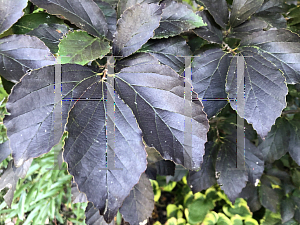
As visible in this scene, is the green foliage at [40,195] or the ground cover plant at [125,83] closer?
the ground cover plant at [125,83]

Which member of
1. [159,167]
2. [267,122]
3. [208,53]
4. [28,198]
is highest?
[208,53]

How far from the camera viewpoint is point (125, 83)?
39 cm

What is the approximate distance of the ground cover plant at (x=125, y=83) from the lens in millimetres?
344

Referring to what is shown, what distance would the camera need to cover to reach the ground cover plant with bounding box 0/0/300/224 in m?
0.34

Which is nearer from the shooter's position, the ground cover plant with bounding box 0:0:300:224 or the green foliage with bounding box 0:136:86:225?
the ground cover plant with bounding box 0:0:300:224

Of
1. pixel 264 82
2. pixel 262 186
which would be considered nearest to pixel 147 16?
pixel 264 82

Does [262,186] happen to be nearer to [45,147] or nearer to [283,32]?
[283,32]

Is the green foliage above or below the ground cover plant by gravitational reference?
below

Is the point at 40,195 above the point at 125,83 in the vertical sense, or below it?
below

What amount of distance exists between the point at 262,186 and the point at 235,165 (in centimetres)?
48

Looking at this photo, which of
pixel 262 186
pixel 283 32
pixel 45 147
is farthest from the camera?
pixel 262 186

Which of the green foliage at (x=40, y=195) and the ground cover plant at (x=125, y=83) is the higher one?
the ground cover plant at (x=125, y=83)

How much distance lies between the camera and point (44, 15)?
0.48 meters

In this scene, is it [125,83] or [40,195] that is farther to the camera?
[40,195]
